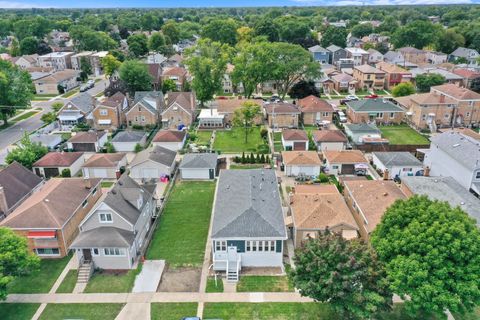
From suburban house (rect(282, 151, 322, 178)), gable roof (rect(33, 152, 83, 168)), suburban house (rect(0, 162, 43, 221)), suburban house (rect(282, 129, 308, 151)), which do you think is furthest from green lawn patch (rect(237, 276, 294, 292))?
gable roof (rect(33, 152, 83, 168))

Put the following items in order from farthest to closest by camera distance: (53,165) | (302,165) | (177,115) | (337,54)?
(337,54) → (177,115) → (53,165) → (302,165)

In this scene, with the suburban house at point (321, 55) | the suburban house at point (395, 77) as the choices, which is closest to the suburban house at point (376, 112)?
the suburban house at point (395, 77)

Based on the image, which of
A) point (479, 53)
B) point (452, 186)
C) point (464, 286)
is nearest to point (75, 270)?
point (464, 286)

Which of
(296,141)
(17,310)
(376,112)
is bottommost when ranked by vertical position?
(17,310)

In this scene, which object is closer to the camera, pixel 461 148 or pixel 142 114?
pixel 461 148

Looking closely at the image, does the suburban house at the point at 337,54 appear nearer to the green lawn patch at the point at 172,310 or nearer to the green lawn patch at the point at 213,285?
the green lawn patch at the point at 213,285

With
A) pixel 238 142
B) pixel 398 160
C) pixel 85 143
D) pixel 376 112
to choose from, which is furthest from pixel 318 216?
pixel 376 112

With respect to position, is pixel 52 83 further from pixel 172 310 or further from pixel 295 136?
pixel 172 310
